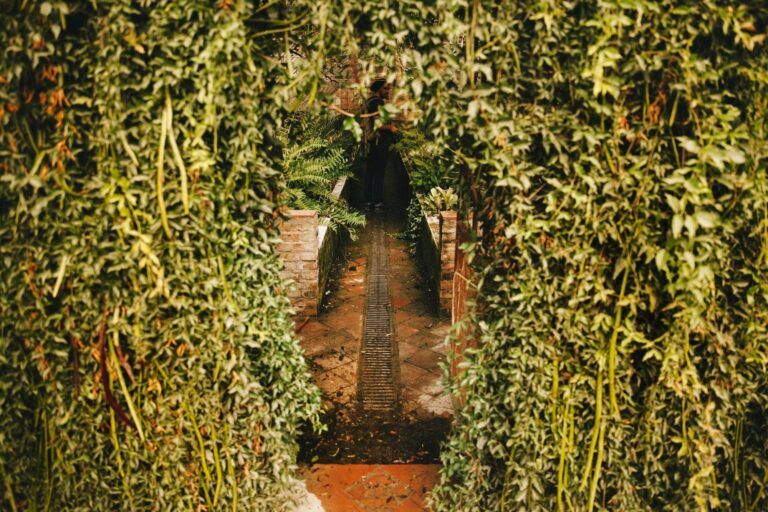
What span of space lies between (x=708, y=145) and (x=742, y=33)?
0.40 m

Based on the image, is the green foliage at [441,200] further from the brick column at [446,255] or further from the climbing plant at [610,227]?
the climbing plant at [610,227]

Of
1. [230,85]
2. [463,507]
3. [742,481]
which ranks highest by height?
[230,85]

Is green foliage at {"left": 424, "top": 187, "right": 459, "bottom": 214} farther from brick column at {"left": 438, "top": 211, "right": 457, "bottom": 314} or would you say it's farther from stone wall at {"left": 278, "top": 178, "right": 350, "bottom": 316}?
stone wall at {"left": 278, "top": 178, "right": 350, "bottom": 316}

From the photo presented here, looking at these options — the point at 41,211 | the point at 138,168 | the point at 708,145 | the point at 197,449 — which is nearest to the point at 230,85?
the point at 138,168

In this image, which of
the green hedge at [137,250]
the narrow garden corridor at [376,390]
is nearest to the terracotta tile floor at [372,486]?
the narrow garden corridor at [376,390]

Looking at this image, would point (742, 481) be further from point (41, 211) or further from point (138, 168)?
point (41, 211)

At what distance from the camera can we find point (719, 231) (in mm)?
1997

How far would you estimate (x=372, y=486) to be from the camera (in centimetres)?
309

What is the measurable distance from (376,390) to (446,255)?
1.67 m

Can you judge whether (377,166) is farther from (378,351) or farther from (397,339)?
(378,351)

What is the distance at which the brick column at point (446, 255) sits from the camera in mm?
5125

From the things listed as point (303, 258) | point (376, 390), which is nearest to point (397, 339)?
point (376, 390)

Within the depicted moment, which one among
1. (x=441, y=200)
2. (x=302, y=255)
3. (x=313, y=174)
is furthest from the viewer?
(x=313, y=174)

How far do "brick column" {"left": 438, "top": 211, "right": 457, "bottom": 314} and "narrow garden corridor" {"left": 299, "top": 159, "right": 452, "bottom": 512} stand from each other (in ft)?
0.80
